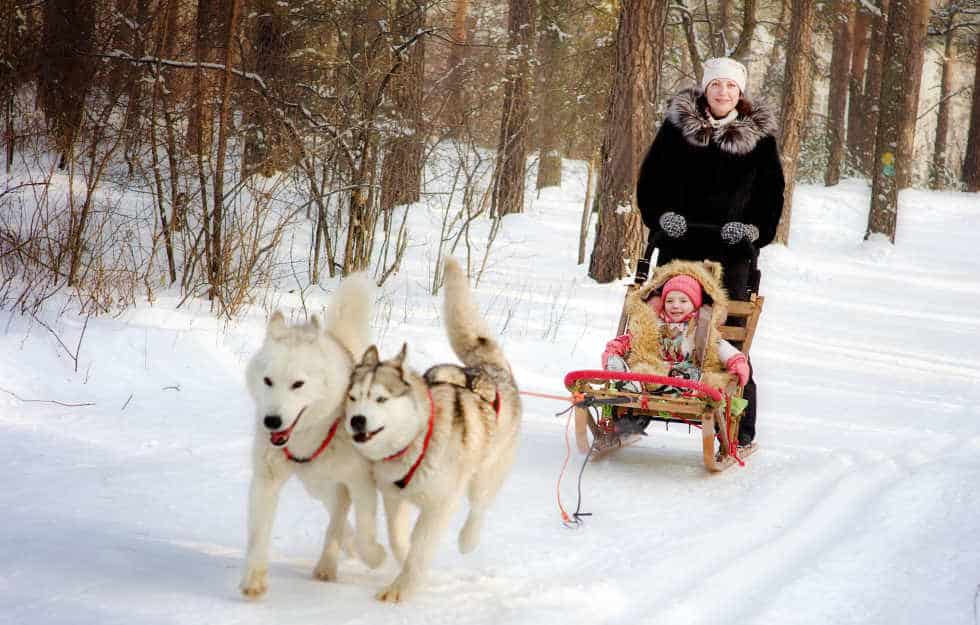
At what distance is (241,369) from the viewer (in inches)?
271

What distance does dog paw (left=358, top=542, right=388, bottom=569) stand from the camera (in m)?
3.50

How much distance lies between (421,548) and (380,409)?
606 millimetres

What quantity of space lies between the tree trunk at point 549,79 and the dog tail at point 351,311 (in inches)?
582

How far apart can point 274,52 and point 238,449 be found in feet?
16.6

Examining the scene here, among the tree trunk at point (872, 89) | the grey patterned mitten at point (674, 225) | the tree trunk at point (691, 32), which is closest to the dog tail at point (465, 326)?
the grey patterned mitten at point (674, 225)

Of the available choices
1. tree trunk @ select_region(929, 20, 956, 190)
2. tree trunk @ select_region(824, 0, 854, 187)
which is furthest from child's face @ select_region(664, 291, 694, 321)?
tree trunk @ select_region(929, 20, 956, 190)

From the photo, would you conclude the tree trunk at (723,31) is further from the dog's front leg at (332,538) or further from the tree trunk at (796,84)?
the dog's front leg at (332,538)

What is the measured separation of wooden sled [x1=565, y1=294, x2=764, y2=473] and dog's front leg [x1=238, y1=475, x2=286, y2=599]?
7.80ft

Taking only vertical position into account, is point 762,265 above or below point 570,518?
above

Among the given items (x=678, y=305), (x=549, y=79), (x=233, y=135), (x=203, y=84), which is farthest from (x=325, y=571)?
(x=549, y=79)

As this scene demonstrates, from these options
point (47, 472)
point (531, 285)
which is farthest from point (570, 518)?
point (531, 285)

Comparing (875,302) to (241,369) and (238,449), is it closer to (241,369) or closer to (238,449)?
(241,369)

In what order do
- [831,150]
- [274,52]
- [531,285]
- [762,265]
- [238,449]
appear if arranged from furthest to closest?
1. [831,150]
2. [762,265]
3. [531,285]
4. [274,52]
5. [238,449]

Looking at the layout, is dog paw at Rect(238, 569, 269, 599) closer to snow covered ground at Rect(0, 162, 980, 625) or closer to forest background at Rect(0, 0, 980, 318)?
snow covered ground at Rect(0, 162, 980, 625)
